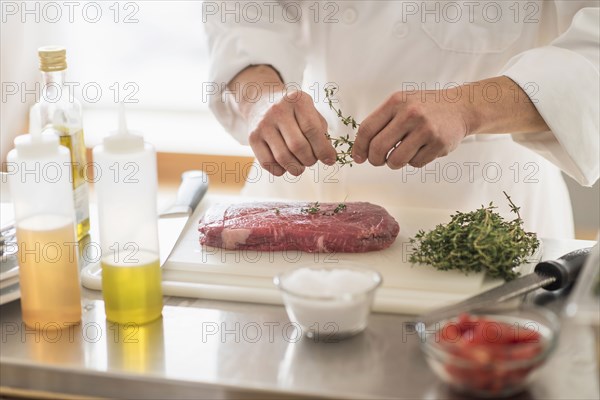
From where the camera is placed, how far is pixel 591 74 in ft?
5.03

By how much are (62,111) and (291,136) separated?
0.38 metres

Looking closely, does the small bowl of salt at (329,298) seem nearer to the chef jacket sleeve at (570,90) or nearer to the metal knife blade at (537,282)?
the metal knife blade at (537,282)

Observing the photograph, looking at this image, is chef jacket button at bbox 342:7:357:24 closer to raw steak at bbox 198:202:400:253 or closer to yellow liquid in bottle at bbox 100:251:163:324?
raw steak at bbox 198:202:400:253

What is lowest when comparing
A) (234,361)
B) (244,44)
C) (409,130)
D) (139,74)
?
(234,361)

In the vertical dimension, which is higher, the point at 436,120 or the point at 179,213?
the point at 436,120

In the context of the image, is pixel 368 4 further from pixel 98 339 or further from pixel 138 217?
pixel 98 339

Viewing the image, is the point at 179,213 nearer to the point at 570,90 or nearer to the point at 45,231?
the point at 45,231

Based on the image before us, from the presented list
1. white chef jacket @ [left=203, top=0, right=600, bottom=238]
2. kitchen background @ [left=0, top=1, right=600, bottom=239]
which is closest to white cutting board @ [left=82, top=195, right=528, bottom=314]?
white chef jacket @ [left=203, top=0, right=600, bottom=238]

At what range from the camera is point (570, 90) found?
1511 mm

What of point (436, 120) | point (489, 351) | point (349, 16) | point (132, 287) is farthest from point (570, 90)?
point (132, 287)

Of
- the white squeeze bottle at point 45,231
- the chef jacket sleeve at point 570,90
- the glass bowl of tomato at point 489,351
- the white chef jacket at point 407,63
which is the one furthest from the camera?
the white chef jacket at point 407,63

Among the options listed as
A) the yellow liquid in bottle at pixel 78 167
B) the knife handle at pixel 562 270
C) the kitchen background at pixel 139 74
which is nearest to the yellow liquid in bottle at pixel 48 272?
the yellow liquid in bottle at pixel 78 167

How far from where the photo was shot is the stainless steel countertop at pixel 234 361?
100cm

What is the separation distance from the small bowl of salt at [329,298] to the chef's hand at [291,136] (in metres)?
0.34
